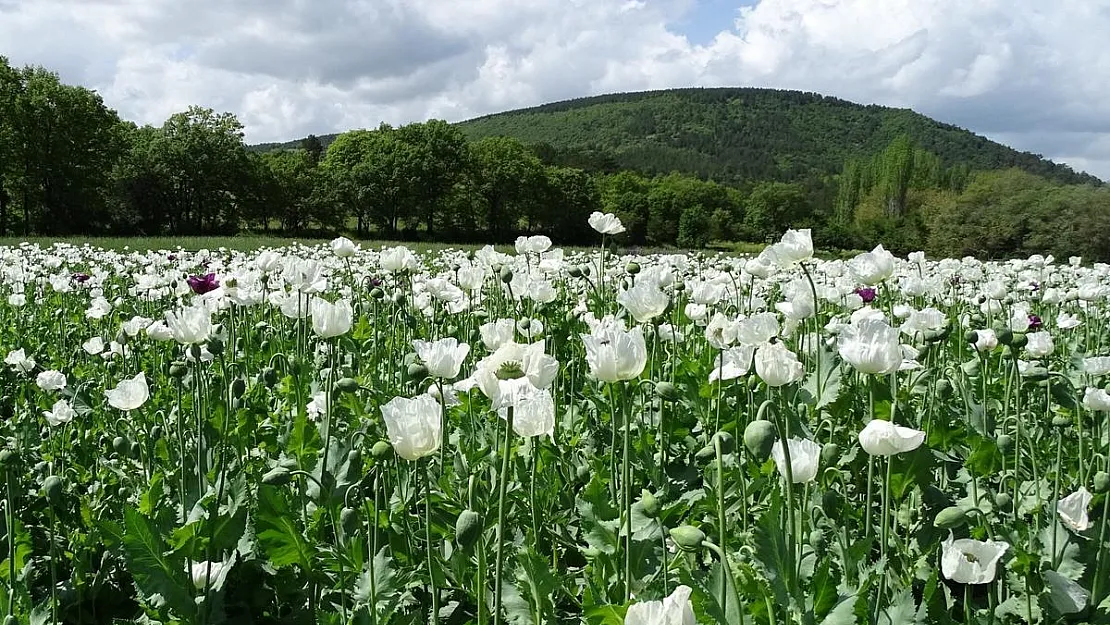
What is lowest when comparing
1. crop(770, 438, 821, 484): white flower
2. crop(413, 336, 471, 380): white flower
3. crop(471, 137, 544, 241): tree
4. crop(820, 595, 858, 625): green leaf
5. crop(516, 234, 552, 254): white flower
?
crop(820, 595, 858, 625): green leaf

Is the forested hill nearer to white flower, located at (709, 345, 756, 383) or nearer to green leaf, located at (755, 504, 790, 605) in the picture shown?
white flower, located at (709, 345, 756, 383)

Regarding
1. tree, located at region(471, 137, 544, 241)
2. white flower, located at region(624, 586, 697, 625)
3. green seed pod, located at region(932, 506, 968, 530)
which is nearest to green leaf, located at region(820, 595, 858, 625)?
green seed pod, located at region(932, 506, 968, 530)

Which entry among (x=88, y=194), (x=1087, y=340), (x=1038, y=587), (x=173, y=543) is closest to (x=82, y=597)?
(x=173, y=543)

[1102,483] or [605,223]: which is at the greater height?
[605,223]

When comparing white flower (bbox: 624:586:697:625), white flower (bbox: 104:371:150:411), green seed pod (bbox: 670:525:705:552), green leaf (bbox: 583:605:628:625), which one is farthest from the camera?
white flower (bbox: 104:371:150:411)

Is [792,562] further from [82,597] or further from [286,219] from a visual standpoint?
[286,219]

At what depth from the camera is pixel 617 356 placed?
198 centimetres

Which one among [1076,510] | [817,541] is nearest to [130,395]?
[817,541]

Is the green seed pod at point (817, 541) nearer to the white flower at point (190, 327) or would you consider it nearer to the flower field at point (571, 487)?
the flower field at point (571, 487)

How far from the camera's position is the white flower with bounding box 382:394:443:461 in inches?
68.9

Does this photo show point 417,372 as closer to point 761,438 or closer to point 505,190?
point 761,438

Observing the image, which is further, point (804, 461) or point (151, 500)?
point (151, 500)

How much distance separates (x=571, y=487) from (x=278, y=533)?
1322 mm

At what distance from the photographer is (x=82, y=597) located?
7.57ft
